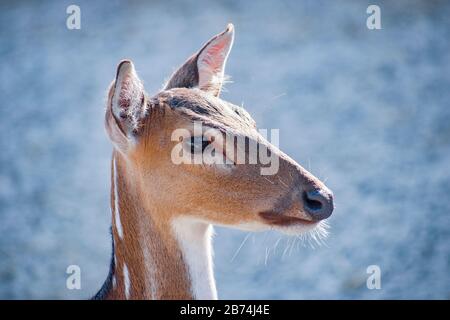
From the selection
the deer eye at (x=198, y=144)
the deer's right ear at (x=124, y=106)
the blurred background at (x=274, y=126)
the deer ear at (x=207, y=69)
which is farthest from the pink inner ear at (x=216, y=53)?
the blurred background at (x=274, y=126)

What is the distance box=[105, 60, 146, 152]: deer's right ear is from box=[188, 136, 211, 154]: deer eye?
0.39 m

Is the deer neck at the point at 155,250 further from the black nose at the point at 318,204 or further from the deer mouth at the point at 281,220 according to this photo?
the black nose at the point at 318,204

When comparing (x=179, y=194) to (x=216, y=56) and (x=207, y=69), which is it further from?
(x=216, y=56)

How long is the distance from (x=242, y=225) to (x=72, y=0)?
1057 cm

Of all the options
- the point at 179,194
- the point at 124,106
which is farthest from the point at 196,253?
the point at 124,106

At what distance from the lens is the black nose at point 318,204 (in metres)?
5.11

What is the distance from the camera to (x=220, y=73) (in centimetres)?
615

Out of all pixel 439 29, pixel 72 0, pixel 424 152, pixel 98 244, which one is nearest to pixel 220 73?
pixel 98 244

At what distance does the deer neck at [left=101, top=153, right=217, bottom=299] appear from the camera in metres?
5.41

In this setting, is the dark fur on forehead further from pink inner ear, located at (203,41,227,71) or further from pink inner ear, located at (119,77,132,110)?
pink inner ear, located at (203,41,227,71)

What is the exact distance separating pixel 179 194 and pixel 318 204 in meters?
0.85

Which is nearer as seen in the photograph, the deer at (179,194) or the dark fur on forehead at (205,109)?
the deer at (179,194)

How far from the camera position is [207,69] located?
6090mm

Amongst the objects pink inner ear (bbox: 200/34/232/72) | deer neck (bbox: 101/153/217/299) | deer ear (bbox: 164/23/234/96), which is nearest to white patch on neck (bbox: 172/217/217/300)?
deer neck (bbox: 101/153/217/299)
